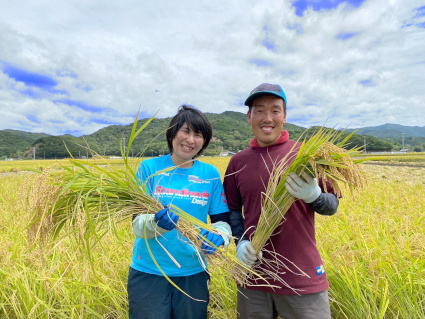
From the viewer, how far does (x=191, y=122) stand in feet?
6.06

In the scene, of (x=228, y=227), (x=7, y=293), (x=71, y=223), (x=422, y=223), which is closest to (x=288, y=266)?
(x=228, y=227)

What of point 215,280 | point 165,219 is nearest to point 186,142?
point 165,219

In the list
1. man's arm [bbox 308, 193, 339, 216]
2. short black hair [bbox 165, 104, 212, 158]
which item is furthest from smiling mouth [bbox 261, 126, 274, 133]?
man's arm [bbox 308, 193, 339, 216]

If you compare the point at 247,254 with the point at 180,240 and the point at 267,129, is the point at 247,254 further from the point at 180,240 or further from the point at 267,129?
the point at 267,129

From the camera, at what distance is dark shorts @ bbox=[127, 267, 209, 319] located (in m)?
1.74

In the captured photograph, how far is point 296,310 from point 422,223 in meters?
2.71

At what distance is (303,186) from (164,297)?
116 centimetres

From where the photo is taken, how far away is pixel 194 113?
74.8 inches

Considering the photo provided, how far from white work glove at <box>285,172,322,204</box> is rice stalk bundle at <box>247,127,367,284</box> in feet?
0.12

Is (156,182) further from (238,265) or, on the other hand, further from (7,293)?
(7,293)

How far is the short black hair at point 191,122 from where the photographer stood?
1.85m

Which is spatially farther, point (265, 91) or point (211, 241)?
point (265, 91)

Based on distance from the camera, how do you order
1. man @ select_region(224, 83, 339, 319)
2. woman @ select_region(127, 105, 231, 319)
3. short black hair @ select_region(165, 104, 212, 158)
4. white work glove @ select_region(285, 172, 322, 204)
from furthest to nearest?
short black hair @ select_region(165, 104, 212, 158) → woman @ select_region(127, 105, 231, 319) → man @ select_region(224, 83, 339, 319) → white work glove @ select_region(285, 172, 322, 204)

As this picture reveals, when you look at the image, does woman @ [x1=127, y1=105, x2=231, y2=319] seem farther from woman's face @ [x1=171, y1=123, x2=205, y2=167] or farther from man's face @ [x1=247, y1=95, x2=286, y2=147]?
man's face @ [x1=247, y1=95, x2=286, y2=147]
